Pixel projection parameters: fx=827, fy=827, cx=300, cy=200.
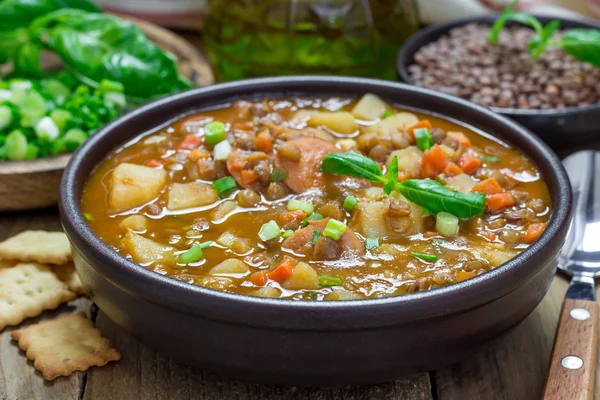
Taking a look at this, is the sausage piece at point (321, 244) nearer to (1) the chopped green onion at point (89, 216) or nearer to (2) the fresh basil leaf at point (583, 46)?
(1) the chopped green onion at point (89, 216)

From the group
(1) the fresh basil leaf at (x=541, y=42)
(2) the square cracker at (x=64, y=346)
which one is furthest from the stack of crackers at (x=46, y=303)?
(1) the fresh basil leaf at (x=541, y=42)

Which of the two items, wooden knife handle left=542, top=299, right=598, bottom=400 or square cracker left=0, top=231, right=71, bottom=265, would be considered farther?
square cracker left=0, top=231, right=71, bottom=265

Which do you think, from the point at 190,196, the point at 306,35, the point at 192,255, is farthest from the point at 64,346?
the point at 306,35

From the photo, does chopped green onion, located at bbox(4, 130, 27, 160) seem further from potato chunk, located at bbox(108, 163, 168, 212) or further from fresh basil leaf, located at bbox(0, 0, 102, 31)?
fresh basil leaf, located at bbox(0, 0, 102, 31)

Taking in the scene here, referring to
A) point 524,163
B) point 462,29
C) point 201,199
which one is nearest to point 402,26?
point 462,29

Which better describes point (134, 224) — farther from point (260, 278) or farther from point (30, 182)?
point (30, 182)

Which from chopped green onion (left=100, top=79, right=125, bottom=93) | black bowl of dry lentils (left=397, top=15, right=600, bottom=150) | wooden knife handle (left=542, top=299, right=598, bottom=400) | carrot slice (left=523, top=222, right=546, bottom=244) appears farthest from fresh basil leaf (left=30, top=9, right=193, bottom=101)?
wooden knife handle (left=542, top=299, right=598, bottom=400)
